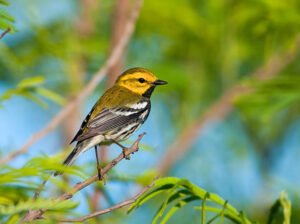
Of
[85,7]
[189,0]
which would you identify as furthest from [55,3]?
[189,0]

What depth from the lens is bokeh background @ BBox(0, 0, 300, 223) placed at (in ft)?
15.0

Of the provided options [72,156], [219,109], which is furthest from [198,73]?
[72,156]

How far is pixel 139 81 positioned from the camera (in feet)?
14.7

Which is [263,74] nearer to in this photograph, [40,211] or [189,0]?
[189,0]

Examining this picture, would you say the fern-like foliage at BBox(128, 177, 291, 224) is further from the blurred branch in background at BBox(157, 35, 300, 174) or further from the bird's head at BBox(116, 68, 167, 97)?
the blurred branch in background at BBox(157, 35, 300, 174)

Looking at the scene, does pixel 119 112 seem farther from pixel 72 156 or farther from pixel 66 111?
pixel 66 111

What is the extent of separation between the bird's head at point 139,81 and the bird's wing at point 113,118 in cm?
31

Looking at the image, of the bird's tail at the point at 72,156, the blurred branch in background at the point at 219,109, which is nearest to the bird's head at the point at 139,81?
the blurred branch in background at the point at 219,109

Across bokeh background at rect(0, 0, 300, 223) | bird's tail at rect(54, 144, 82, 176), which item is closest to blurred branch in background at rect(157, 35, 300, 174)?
bokeh background at rect(0, 0, 300, 223)

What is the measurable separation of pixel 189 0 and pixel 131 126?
178 cm

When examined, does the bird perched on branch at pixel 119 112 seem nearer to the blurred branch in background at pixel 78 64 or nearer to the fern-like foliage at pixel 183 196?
the blurred branch in background at pixel 78 64

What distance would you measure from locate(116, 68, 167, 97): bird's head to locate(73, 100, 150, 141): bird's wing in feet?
1.01

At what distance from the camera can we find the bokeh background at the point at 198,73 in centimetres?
458

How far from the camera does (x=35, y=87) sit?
8.51 ft
